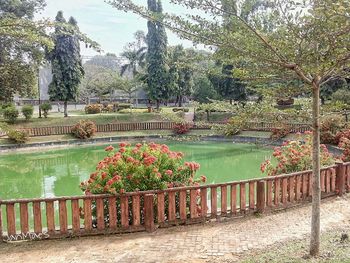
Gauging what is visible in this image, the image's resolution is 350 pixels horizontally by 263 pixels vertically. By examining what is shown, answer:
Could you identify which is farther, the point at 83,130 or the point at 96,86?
the point at 96,86

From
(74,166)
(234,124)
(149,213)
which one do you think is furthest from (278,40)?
(74,166)

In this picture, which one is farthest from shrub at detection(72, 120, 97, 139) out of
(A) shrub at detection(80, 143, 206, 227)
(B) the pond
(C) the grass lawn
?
(C) the grass lawn

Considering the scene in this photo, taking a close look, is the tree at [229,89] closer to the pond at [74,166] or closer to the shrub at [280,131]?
the pond at [74,166]

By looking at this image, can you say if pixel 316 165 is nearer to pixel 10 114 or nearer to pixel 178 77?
pixel 10 114

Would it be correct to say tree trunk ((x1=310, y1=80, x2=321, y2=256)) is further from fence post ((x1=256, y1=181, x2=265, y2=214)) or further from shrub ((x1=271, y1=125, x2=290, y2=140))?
fence post ((x1=256, y1=181, x2=265, y2=214))

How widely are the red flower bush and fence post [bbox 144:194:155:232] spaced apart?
332 mm

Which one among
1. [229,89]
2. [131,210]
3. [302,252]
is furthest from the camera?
[229,89]

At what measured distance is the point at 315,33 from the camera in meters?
3.65

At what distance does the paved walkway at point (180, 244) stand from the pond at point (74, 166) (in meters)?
5.43

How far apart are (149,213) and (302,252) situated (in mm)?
2239

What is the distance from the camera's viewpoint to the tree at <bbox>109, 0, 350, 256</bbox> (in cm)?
366

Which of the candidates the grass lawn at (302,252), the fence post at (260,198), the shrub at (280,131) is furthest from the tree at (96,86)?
the grass lawn at (302,252)

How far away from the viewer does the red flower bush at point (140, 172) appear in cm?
582

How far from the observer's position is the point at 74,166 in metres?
15.4
